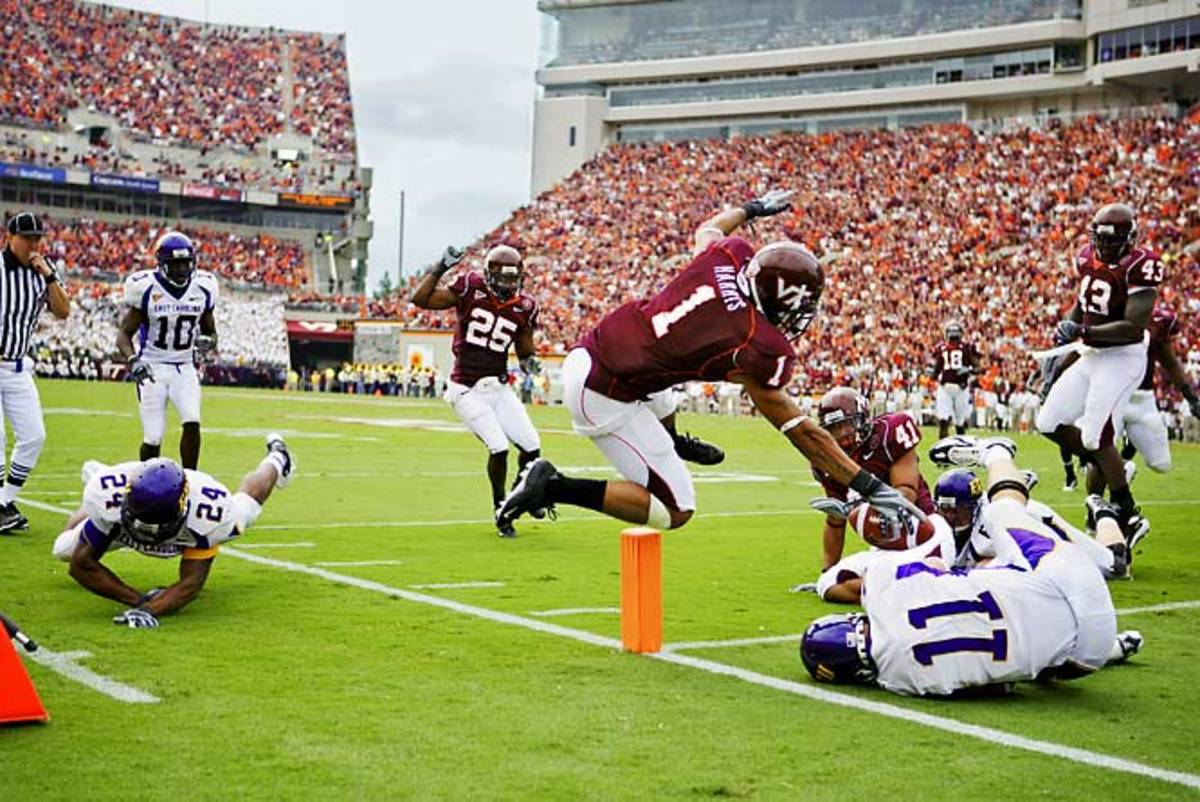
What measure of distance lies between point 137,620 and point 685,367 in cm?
260

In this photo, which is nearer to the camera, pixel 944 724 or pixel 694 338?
pixel 944 724

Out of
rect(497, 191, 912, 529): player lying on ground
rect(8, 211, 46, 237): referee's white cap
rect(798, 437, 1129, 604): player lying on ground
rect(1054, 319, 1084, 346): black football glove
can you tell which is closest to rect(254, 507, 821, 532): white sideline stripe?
rect(8, 211, 46, 237): referee's white cap

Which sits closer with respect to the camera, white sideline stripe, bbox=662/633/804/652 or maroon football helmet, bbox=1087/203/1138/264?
white sideline stripe, bbox=662/633/804/652

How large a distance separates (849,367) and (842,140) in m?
16.3

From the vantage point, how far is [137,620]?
613 cm

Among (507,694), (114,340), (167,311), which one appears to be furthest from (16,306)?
(114,340)

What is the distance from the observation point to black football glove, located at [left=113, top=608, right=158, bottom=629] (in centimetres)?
612

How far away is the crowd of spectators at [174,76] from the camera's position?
5953cm

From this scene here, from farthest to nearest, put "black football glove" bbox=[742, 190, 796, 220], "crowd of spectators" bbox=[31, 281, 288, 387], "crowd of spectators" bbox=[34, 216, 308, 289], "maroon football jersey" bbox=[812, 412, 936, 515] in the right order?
"crowd of spectators" bbox=[34, 216, 308, 289] → "crowd of spectators" bbox=[31, 281, 288, 387] → "maroon football jersey" bbox=[812, 412, 936, 515] → "black football glove" bbox=[742, 190, 796, 220]

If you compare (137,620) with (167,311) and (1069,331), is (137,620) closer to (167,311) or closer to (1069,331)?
(167,311)

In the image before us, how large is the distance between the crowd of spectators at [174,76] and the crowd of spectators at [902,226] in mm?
13928

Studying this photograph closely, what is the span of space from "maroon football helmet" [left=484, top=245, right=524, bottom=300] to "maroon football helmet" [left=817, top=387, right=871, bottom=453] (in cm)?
385

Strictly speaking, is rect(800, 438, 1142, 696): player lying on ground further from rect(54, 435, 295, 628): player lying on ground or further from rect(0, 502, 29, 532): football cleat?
rect(0, 502, 29, 532): football cleat

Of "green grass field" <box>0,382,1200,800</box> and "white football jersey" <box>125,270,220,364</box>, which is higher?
"white football jersey" <box>125,270,220,364</box>
